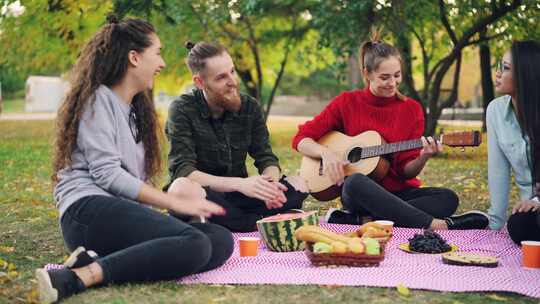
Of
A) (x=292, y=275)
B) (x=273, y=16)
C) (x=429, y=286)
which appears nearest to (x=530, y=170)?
(x=429, y=286)

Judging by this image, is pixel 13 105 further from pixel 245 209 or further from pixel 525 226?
pixel 525 226

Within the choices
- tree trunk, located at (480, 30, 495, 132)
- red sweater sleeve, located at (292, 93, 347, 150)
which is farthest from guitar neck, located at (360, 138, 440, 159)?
tree trunk, located at (480, 30, 495, 132)

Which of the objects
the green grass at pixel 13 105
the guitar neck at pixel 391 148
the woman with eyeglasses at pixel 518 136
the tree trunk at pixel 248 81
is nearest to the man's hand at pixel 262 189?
the guitar neck at pixel 391 148

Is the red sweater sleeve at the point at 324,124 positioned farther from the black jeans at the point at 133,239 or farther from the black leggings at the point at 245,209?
the black jeans at the point at 133,239

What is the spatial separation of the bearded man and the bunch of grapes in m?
0.86

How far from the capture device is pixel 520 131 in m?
5.08

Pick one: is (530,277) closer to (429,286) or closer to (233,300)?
(429,286)

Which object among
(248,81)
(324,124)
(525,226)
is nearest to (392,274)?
(525,226)

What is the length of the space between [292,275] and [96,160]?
1.15 metres

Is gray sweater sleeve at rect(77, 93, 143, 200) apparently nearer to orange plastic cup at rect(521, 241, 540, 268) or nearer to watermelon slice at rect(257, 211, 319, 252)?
watermelon slice at rect(257, 211, 319, 252)

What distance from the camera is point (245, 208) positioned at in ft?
18.3

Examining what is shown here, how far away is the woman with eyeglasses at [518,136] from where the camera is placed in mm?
4828

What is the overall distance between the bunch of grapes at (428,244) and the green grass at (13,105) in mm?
40311

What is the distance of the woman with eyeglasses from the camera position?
4828mm
